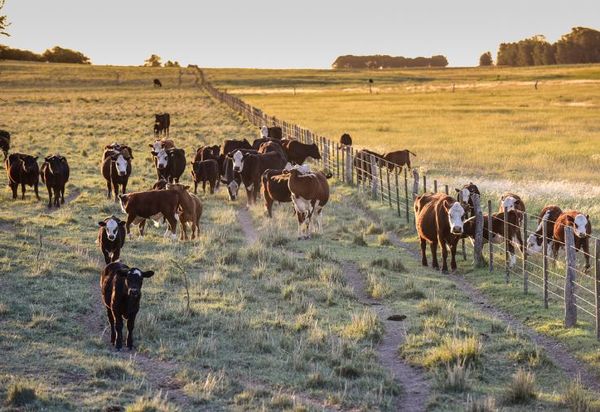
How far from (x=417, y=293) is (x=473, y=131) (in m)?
35.5

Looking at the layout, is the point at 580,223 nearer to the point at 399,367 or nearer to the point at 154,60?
the point at 399,367

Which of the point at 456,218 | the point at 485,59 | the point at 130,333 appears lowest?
the point at 130,333

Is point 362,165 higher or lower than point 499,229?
higher

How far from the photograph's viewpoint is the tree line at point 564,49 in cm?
15912

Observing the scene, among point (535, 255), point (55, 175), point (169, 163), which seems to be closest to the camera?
point (535, 255)

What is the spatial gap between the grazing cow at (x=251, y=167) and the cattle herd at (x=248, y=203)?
0.03 meters

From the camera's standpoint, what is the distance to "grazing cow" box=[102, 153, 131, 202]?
21656mm

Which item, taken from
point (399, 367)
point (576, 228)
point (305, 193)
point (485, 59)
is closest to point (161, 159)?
point (305, 193)

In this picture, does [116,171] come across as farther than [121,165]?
Yes

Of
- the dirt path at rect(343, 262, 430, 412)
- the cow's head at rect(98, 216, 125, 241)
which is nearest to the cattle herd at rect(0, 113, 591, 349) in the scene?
the cow's head at rect(98, 216, 125, 241)

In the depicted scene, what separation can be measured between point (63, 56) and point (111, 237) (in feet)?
524

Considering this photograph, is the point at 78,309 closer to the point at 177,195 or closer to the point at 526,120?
the point at 177,195

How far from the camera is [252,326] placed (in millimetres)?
10852

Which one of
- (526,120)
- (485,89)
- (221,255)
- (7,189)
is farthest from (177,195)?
(485,89)
